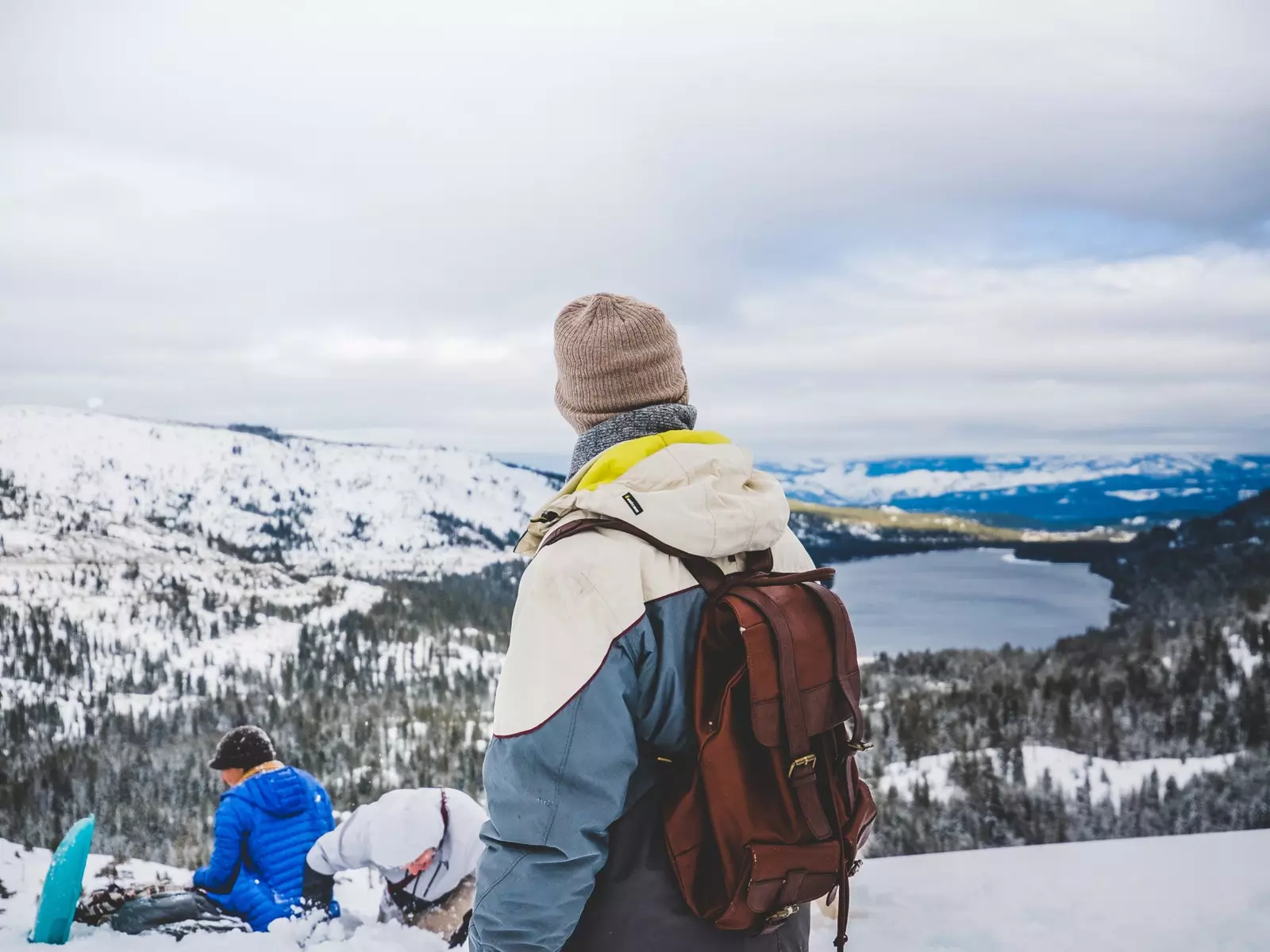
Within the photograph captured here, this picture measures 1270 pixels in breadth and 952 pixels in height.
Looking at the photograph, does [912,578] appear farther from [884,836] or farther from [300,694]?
[884,836]

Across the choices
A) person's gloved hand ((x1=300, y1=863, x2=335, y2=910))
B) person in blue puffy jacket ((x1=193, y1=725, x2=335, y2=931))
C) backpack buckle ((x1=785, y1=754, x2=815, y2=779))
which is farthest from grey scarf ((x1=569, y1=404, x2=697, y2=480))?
person's gloved hand ((x1=300, y1=863, x2=335, y2=910))

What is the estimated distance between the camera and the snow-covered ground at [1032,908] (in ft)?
14.9

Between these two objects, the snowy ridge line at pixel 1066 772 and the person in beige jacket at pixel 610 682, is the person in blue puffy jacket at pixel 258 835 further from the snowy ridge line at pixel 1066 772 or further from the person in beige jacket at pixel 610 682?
the snowy ridge line at pixel 1066 772

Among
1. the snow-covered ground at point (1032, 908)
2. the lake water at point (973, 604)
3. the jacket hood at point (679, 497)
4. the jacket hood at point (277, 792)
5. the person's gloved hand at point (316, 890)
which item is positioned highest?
the jacket hood at point (679, 497)

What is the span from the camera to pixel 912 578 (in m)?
81.8

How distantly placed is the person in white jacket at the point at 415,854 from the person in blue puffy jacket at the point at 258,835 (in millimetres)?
211

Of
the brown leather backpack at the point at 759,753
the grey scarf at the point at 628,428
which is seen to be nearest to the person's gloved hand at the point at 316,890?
the brown leather backpack at the point at 759,753

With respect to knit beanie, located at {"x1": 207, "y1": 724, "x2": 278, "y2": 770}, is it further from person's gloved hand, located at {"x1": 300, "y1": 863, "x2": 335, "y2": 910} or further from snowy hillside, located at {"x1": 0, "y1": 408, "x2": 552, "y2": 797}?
snowy hillside, located at {"x1": 0, "y1": 408, "x2": 552, "y2": 797}

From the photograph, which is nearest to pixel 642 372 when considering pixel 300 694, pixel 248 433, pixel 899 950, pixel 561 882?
pixel 561 882

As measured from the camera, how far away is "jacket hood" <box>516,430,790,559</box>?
1659mm

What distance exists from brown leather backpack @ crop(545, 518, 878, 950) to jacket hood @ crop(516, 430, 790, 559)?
43mm

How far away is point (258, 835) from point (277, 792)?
0.32 m

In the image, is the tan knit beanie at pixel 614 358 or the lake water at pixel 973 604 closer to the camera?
the tan knit beanie at pixel 614 358

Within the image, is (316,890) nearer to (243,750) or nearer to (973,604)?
(243,750)
